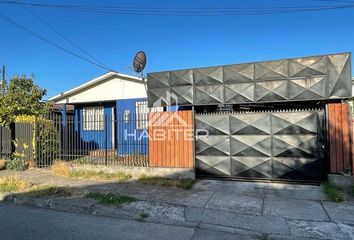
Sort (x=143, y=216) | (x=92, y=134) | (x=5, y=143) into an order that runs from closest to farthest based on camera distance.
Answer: (x=143, y=216)
(x=5, y=143)
(x=92, y=134)

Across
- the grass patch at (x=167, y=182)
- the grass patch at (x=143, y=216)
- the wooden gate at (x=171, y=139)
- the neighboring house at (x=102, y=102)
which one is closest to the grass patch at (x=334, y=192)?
the grass patch at (x=167, y=182)

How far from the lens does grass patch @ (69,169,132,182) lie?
9.48 m

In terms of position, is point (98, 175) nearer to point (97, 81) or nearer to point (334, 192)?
point (334, 192)

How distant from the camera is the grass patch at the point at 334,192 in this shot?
704 centimetres

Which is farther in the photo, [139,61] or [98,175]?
[139,61]

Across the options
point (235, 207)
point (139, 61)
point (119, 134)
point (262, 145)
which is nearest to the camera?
point (235, 207)

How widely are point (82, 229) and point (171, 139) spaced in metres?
4.49

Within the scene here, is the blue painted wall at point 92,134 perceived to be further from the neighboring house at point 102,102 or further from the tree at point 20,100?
the tree at point 20,100

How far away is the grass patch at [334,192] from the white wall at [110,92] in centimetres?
905

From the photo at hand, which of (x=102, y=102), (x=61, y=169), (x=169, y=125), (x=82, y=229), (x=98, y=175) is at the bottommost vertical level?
(x=82, y=229)

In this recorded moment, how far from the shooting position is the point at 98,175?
32.2 feet

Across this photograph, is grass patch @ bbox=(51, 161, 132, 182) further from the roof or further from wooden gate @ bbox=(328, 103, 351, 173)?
wooden gate @ bbox=(328, 103, 351, 173)

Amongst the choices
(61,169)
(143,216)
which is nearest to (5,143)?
(61,169)

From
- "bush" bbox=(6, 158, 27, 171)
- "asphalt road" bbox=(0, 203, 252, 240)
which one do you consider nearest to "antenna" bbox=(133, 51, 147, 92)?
"bush" bbox=(6, 158, 27, 171)
